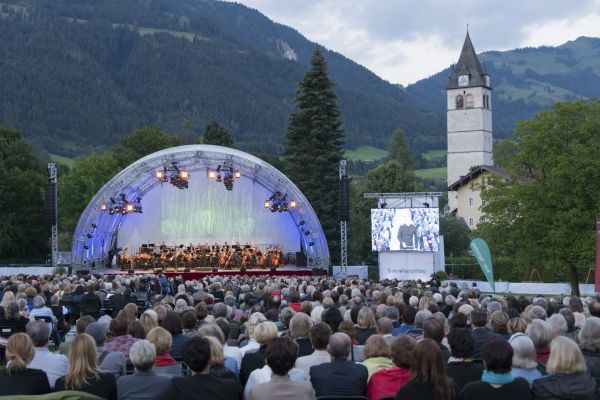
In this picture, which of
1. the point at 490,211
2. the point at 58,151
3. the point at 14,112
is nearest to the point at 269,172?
the point at 490,211

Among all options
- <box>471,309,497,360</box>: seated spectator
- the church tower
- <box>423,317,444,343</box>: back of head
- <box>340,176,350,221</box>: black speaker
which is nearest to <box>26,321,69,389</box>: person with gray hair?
<box>423,317,444,343</box>: back of head

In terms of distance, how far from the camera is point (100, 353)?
841 cm

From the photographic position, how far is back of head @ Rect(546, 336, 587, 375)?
19.8 ft

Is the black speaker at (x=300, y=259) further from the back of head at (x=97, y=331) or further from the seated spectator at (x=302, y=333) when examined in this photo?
the seated spectator at (x=302, y=333)

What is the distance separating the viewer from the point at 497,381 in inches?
240

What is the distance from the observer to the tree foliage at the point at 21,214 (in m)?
52.2

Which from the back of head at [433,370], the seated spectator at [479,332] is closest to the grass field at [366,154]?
the seated spectator at [479,332]

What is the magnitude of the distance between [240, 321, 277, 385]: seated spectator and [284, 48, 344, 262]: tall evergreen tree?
4653 centimetres

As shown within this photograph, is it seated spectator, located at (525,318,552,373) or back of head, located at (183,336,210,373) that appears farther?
seated spectator, located at (525,318,552,373)

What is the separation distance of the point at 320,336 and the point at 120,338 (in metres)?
2.19

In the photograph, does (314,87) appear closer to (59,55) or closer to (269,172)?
(269,172)

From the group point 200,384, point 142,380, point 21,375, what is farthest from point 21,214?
point 200,384

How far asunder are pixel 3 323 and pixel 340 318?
16.6 feet

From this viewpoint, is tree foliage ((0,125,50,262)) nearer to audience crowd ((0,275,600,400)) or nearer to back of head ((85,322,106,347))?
back of head ((85,322,106,347))
